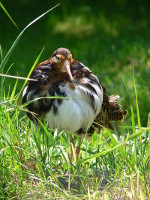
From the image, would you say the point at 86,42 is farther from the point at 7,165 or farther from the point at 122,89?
the point at 7,165

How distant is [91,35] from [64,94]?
14.9 ft

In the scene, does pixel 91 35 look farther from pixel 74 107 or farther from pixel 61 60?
pixel 74 107

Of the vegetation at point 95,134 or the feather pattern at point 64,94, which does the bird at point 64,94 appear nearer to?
the feather pattern at point 64,94

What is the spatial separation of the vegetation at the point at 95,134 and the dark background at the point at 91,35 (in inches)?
0.4

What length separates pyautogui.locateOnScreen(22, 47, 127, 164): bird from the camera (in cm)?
305

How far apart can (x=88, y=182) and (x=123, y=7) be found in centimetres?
575

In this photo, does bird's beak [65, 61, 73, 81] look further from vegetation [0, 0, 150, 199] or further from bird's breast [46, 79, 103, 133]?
vegetation [0, 0, 150, 199]

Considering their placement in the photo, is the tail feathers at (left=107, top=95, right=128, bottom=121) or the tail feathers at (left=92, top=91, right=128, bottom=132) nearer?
the tail feathers at (left=92, top=91, right=128, bottom=132)

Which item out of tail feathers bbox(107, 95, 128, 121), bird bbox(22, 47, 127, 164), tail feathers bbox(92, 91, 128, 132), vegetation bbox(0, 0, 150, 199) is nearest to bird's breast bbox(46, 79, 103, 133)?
bird bbox(22, 47, 127, 164)

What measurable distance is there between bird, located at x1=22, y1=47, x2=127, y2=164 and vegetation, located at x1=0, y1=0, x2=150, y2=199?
0.10 meters

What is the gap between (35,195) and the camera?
8.44 feet

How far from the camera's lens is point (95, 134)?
11.9 ft

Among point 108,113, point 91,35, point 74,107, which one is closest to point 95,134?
point 108,113

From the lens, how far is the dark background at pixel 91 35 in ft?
19.4
